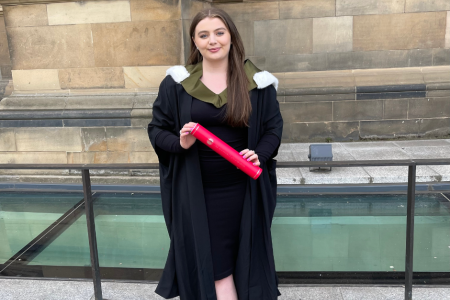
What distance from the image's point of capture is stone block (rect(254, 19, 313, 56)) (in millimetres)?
8344

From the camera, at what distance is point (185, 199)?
2.30m

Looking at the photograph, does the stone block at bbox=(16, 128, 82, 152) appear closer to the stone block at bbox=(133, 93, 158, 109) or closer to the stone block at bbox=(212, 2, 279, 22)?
the stone block at bbox=(133, 93, 158, 109)

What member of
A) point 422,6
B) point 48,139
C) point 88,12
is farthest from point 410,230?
point 422,6

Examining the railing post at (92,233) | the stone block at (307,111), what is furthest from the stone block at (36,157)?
the stone block at (307,111)

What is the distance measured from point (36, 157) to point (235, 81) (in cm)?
523

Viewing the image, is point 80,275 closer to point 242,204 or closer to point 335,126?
point 242,204

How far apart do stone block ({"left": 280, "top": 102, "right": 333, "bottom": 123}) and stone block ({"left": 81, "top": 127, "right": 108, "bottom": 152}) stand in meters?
3.56

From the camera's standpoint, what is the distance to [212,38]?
2107mm

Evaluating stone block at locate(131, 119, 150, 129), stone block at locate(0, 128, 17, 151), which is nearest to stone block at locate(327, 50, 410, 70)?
stone block at locate(131, 119, 150, 129)

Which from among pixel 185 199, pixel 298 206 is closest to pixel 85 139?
pixel 298 206

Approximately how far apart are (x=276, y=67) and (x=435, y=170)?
3.82 meters

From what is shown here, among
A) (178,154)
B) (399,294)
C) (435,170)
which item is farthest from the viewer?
(435,170)

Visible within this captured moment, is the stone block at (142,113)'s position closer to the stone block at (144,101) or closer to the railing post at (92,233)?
the stone block at (144,101)

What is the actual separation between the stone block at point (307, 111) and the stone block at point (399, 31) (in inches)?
50.7
